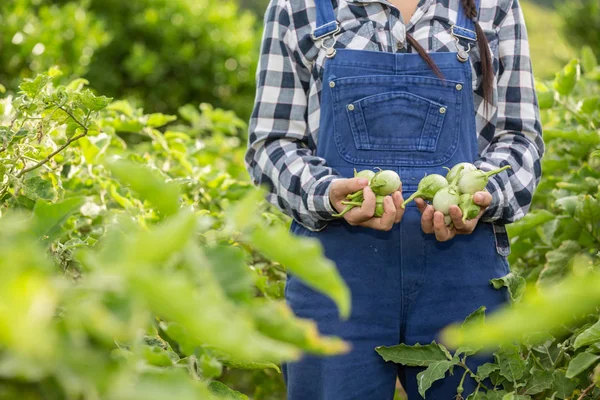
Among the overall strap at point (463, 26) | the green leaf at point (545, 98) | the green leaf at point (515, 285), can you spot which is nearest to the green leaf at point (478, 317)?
the green leaf at point (515, 285)

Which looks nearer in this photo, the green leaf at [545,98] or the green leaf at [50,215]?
the green leaf at [50,215]

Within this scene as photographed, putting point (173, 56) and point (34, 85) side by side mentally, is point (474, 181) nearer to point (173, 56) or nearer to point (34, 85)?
point (34, 85)

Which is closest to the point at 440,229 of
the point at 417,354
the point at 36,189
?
the point at 417,354

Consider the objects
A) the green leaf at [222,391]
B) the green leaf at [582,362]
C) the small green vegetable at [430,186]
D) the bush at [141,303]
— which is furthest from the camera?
the small green vegetable at [430,186]

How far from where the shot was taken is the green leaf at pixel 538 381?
1.54 meters

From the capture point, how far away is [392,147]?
172 cm

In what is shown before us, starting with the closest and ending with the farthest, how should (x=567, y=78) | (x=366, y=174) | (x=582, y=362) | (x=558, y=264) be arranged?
(x=582, y=362) → (x=366, y=174) → (x=558, y=264) → (x=567, y=78)

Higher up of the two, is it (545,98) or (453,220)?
(453,220)

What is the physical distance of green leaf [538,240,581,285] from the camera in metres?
2.19

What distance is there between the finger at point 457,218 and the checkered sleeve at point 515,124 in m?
0.14

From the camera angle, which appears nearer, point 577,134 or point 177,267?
point 177,267

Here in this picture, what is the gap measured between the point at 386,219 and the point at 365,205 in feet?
0.18

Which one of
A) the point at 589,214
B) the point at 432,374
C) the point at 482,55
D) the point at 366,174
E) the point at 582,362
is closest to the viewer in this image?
the point at 582,362

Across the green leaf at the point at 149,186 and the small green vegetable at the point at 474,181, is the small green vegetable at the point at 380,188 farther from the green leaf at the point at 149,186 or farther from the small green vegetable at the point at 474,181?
the green leaf at the point at 149,186
